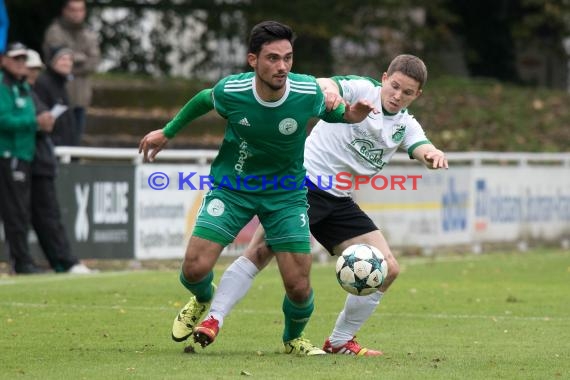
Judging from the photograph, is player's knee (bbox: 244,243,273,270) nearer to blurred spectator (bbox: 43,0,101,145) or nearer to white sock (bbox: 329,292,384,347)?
white sock (bbox: 329,292,384,347)

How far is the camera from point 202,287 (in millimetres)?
9281

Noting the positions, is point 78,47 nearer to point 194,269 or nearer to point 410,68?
point 410,68

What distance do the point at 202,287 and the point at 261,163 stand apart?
920 mm

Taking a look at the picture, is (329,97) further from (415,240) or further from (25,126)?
(415,240)

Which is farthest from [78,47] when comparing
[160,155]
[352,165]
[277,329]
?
[352,165]

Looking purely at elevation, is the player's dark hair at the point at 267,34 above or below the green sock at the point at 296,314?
above

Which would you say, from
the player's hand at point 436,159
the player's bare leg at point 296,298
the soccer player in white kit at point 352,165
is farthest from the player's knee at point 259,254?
the player's hand at point 436,159

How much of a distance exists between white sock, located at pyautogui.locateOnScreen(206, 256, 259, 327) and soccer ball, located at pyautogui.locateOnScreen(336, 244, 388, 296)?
2.19 ft

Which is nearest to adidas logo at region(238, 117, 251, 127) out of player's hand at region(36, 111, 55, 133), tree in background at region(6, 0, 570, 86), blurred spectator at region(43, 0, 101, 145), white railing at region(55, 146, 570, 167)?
player's hand at region(36, 111, 55, 133)

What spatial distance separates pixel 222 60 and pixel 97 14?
9.87 feet

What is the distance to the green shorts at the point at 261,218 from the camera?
9141mm

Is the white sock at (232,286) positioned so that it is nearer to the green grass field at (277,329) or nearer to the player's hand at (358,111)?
the green grass field at (277,329)

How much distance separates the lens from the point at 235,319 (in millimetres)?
11781

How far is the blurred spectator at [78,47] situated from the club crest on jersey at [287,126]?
1029 centimetres
